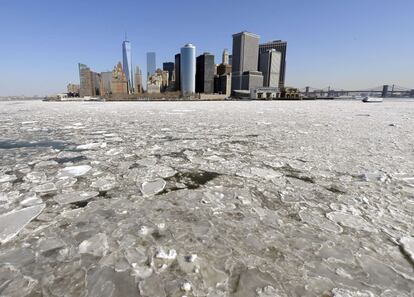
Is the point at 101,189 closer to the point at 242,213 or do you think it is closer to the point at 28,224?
the point at 28,224

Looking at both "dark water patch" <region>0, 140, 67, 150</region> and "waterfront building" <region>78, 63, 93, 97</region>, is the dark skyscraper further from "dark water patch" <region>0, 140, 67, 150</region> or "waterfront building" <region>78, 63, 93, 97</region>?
"dark water patch" <region>0, 140, 67, 150</region>

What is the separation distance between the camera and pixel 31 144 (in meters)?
5.71

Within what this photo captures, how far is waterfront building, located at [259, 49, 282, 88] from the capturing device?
157 metres

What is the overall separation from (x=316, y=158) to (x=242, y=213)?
2.69 meters

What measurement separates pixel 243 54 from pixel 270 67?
70.6ft

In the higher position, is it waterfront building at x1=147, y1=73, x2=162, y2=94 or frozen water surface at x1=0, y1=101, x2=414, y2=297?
waterfront building at x1=147, y1=73, x2=162, y2=94

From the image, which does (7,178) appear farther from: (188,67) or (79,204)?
(188,67)

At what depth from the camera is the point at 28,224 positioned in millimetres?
2193

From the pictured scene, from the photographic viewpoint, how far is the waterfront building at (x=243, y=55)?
487ft

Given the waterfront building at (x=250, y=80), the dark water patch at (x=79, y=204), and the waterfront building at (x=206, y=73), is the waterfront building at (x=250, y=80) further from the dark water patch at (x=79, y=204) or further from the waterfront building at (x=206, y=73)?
the dark water patch at (x=79, y=204)

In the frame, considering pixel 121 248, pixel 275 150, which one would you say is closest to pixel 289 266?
pixel 121 248

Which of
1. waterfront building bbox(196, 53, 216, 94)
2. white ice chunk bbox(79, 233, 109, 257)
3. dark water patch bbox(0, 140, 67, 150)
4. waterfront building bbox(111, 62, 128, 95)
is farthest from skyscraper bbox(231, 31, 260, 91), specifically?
white ice chunk bbox(79, 233, 109, 257)

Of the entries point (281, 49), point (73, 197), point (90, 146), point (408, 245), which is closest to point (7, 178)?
point (73, 197)

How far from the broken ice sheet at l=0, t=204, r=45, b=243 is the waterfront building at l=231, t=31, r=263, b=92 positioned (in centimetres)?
14982
